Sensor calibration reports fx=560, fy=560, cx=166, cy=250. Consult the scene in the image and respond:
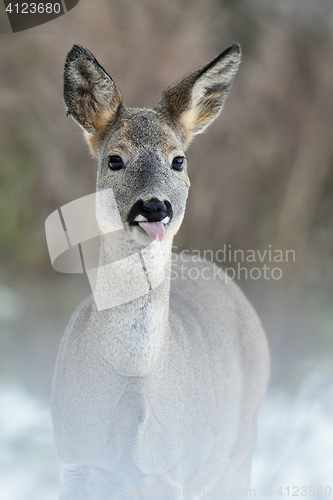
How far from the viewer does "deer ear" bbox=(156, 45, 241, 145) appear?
1.47 meters

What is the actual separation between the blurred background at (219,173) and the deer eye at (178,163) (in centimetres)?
141

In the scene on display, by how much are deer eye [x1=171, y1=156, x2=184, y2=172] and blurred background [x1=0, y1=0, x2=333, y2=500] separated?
1412 mm

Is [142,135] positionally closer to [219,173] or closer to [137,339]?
[137,339]

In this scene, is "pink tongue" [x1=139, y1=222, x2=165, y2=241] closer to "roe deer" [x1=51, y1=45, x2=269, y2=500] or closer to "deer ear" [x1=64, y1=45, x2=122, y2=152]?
"roe deer" [x1=51, y1=45, x2=269, y2=500]

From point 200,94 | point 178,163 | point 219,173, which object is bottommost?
point 219,173

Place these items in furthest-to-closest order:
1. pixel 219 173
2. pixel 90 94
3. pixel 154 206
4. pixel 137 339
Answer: pixel 219 173 → pixel 90 94 → pixel 137 339 → pixel 154 206

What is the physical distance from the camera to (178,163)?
141cm

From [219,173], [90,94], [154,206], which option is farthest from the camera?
[219,173]

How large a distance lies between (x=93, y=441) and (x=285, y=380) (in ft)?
5.54

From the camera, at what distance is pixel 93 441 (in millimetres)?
1391

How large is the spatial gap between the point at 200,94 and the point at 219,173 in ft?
6.12

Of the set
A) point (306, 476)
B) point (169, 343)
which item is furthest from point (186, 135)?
point (306, 476)

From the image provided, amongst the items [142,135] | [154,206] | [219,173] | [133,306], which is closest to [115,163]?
[142,135]

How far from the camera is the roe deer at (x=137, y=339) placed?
134 centimetres
